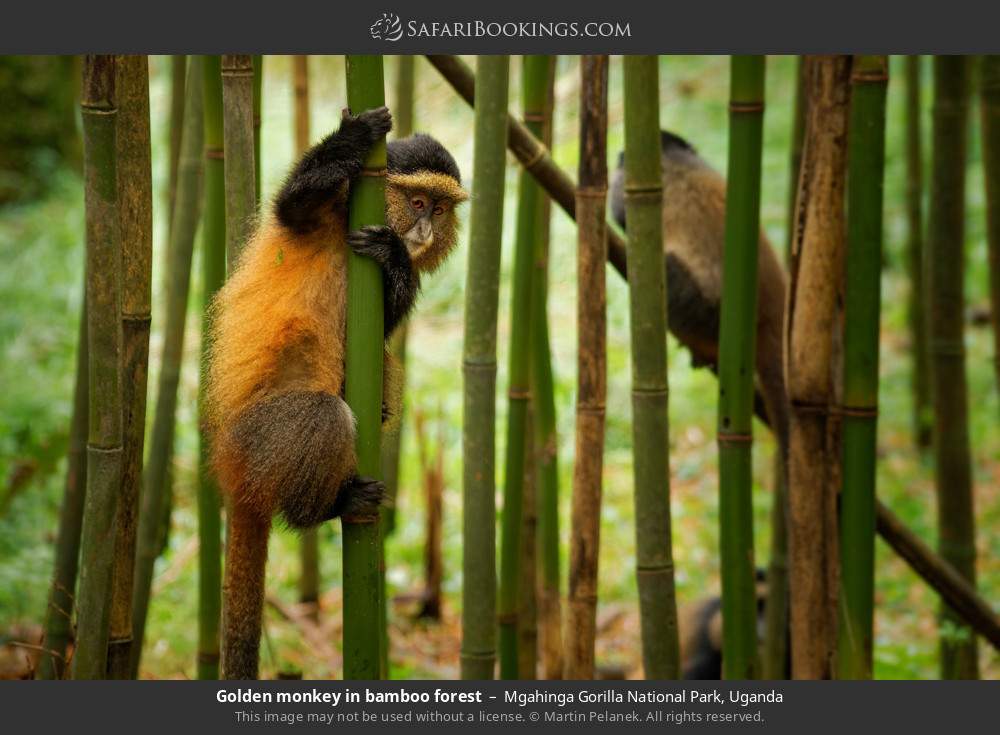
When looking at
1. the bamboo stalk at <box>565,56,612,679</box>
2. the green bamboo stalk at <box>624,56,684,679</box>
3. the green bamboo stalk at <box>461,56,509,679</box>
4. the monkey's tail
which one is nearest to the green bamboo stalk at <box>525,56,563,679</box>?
the bamboo stalk at <box>565,56,612,679</box>

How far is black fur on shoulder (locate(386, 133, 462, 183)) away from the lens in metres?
2.85

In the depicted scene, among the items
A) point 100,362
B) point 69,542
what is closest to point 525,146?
point 100,362

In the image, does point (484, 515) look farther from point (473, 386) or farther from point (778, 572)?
point (778, 572)

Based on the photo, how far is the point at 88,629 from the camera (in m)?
2.40

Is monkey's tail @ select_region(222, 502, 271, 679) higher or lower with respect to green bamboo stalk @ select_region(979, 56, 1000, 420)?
lower

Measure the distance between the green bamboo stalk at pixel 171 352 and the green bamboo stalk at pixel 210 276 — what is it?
22cm

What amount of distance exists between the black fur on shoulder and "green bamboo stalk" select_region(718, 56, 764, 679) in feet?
2.61

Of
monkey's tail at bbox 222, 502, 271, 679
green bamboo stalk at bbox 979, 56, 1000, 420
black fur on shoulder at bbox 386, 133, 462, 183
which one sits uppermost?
green bamboo stalk at bbox 979, 56, 1000, 420

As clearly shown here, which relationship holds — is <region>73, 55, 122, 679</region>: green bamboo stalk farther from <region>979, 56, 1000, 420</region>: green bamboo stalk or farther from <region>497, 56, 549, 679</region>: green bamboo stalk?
<region>979, 56, 1000, 420</region>: green bamboo stalk

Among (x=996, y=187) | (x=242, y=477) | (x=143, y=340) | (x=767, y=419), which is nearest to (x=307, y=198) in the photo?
(x=143, y=340)

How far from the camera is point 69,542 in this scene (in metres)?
3.37

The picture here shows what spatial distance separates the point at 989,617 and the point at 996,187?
170 centimetres

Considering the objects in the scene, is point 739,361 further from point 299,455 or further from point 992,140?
point 992,140

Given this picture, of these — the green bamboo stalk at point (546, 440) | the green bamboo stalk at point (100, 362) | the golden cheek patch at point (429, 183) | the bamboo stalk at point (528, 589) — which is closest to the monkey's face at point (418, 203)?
the golden cheek patch at point (429, 183)
